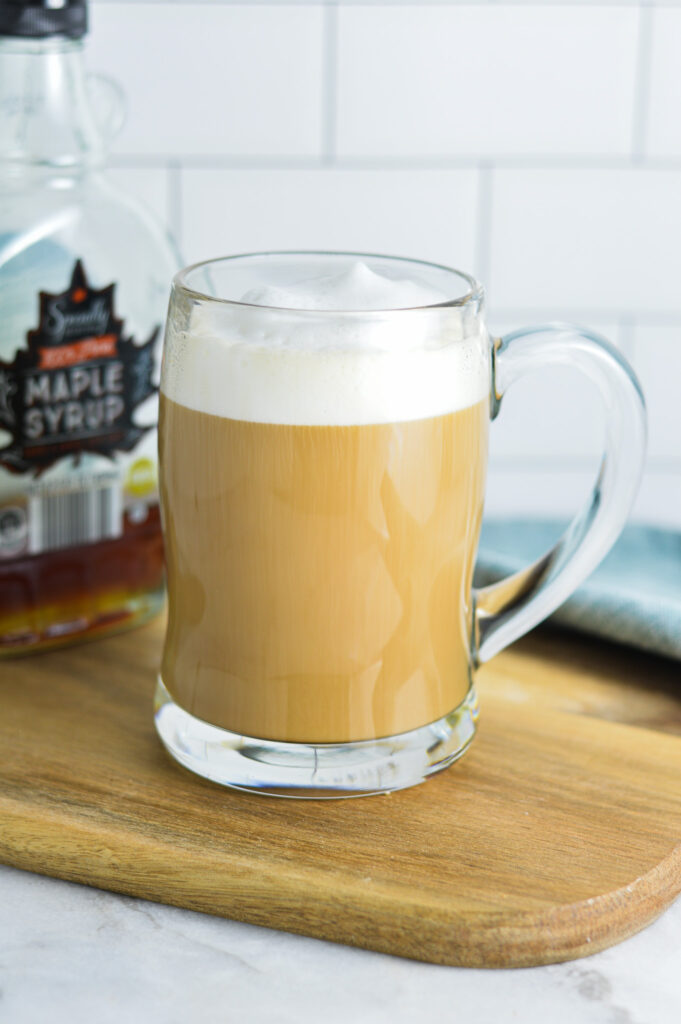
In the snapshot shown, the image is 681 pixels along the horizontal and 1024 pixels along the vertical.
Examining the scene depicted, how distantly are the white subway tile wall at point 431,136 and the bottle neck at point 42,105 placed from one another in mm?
297

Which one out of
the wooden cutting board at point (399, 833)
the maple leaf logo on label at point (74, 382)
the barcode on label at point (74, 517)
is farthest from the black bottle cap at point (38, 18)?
the wooden cutting board at point (399, 833)

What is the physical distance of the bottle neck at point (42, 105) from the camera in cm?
68

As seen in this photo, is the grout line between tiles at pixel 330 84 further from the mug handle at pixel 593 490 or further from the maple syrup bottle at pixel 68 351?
the mug handle at pixel 593 490

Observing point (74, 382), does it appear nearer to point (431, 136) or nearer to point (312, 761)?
point (312, 761)

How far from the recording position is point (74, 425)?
28.5 inches

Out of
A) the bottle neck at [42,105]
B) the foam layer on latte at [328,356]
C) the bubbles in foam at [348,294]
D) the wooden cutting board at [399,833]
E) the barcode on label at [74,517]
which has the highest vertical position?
the bottle neck at [42,105]

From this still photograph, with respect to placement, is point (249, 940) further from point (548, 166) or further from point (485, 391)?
point (548, 166)

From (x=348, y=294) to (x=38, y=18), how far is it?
252 millimetres

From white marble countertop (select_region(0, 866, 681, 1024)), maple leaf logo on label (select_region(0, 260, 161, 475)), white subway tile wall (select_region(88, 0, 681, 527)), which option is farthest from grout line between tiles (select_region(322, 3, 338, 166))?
white marble countertop (select_region(0, 866, 681, 1024))

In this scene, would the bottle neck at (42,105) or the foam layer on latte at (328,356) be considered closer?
the foam layer on latte at (328,356)

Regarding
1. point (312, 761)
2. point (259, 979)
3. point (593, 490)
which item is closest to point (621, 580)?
point (593, 490)

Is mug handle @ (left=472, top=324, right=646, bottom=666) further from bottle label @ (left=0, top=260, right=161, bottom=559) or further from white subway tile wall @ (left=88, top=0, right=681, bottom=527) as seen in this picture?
white subway tile wall @ (left=88, top=0, right=681, bottom=527)

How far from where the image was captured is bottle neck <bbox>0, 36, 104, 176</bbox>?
0.68 meters

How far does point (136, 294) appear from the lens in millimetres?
735
